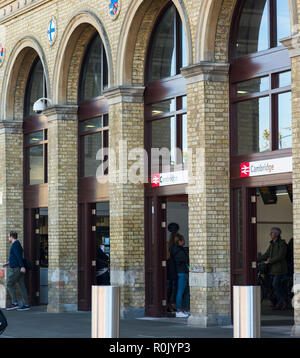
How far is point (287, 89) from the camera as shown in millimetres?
15469

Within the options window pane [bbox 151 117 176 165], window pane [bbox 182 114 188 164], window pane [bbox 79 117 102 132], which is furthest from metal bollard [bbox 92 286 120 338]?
window pane [bbox 79 117 102 132]

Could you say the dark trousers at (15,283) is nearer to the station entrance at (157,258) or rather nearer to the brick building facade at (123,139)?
the brick building facade at (123,139)

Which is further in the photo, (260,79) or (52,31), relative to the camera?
(52,31)

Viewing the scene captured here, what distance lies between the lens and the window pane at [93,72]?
69.8ft

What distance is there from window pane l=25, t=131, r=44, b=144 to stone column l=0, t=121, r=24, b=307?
21cm

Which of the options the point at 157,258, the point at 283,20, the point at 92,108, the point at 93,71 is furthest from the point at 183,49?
the point at 157,258

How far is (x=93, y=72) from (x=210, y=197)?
6312 mm

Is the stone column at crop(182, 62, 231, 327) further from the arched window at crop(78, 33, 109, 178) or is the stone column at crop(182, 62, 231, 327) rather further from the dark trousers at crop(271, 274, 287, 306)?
the arched window at crop(78, 33, 109, 178)

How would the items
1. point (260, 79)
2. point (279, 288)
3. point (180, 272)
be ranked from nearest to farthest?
point (260, 79) < point (180, 272) < point (279, 288)

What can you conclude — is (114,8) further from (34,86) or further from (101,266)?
(101,266)

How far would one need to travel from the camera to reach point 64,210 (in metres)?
21.6

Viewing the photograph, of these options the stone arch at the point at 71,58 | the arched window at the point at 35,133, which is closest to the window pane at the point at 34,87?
the arched window at the point at 35,133

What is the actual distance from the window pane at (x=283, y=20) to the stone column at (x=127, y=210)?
4.29 meters

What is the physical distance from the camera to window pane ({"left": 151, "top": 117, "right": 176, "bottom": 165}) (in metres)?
18.5
